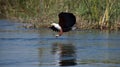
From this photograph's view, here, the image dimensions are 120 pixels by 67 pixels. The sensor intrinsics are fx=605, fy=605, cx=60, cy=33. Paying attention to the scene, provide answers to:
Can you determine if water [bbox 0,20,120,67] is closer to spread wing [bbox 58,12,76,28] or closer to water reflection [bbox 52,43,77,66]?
water reflection [bbox 52,43,77,66]

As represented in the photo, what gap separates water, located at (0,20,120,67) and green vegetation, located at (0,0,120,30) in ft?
4.25

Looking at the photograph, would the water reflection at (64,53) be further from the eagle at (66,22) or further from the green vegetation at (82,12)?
the green vegetation at (82,12)

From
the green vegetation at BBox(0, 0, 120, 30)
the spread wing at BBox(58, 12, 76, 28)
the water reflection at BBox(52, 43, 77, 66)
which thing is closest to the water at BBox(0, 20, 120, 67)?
the water reflection at BBox(52, 43, 77, 66)

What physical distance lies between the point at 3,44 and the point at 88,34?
5.04 metres

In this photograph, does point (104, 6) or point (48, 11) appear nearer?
point (104, 6)

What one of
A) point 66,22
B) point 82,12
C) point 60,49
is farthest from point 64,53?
point 82,12

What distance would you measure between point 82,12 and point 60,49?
8823 millimetres

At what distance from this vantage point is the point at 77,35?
80.3 feet

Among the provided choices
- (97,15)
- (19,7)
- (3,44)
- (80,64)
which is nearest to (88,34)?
(97,15)

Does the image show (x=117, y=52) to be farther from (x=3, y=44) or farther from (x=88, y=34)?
(x=88, y=34)

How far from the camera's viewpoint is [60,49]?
1912 centimetres

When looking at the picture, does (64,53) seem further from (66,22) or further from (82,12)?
(82,12)

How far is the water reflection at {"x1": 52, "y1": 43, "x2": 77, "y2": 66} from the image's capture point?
51.4ft

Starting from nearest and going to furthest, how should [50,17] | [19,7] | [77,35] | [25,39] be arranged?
[25,39] < [77,35] < [50,17] < [19,7]
